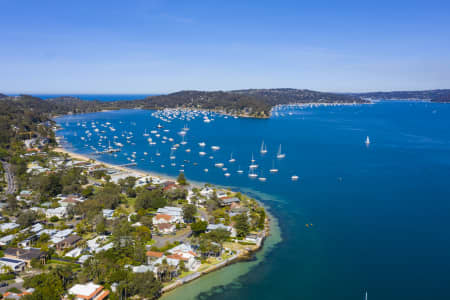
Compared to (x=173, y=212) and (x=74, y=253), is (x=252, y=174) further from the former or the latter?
(x=74, y=253)

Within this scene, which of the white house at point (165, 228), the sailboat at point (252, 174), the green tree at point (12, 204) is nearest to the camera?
the white house at point (165, 228)

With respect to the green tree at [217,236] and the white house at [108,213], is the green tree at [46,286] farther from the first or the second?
the white house at [108,213]

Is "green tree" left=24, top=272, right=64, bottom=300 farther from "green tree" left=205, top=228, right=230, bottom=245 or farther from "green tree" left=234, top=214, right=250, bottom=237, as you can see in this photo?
"green tree" left=234, top=214, right=250, bottom=237

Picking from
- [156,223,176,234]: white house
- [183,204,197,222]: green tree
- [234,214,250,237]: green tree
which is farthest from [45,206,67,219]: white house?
[234,214,250,237]: green tree

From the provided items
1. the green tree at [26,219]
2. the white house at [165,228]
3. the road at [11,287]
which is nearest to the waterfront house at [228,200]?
the white house at [165,228]

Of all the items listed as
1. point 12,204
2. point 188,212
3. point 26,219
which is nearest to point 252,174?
point 188,212

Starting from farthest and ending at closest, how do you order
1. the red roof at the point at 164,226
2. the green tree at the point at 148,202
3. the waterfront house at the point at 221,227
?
the green tree at the point at 148,202, the red roof at the point at 164,226, the waterfront house at the point at 221,227

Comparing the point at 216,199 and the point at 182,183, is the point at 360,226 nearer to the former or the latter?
the point at 216,199
